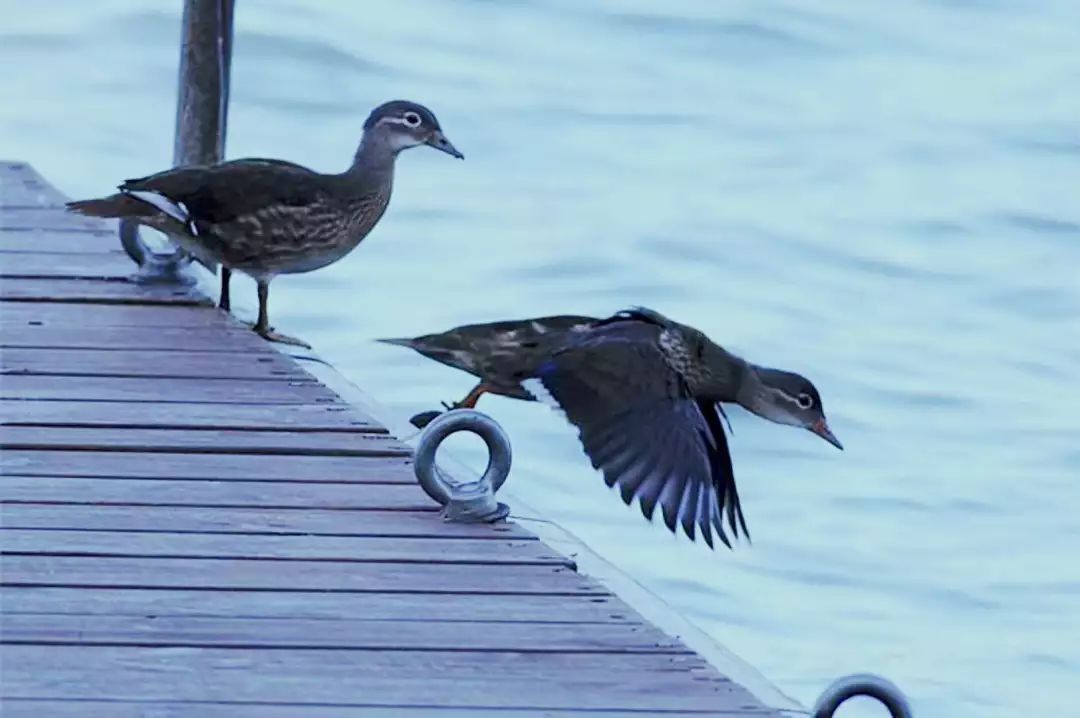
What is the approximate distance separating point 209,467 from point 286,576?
27.7 inches

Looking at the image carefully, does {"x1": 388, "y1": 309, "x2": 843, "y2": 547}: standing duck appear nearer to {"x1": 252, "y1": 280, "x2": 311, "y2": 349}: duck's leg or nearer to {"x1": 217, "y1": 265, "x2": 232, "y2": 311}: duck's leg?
{"x1": 252, "y1": 280, "x2": 311, "y2": 349}: duck's leg

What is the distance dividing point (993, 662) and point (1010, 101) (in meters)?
6.72

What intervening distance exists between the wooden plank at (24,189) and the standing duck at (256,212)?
1012 millimetres

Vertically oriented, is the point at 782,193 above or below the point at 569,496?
above

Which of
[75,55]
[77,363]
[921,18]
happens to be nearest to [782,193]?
[921,18]

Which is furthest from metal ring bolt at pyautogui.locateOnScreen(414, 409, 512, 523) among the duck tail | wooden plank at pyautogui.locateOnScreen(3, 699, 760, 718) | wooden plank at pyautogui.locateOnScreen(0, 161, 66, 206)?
wooden plank at pyautogui.locateOnScreen(0, 161, 66, 206)

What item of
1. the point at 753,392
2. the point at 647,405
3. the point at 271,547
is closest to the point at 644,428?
the point at 647,405

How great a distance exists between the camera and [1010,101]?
1423cm

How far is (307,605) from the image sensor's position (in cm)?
450

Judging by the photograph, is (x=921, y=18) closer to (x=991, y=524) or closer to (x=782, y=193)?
(x=782, y=193)

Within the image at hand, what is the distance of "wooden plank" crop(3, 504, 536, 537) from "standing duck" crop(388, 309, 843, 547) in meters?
0.66

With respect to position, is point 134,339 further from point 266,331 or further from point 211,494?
point 211,494

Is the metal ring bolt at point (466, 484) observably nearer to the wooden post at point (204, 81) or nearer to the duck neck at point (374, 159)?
the duck neck at point (374, 159)

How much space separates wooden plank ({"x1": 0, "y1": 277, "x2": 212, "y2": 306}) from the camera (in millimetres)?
6727
